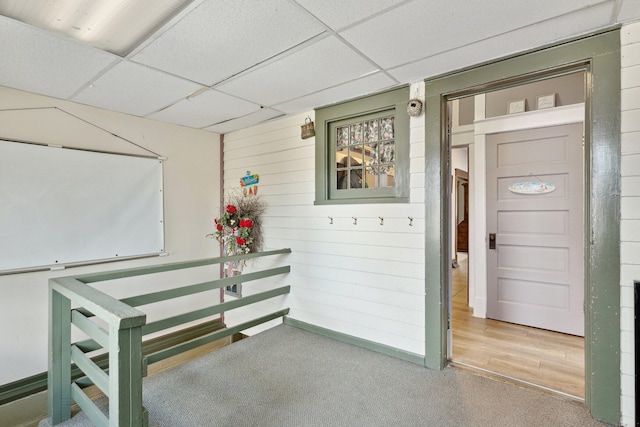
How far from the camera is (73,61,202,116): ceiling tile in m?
2.35

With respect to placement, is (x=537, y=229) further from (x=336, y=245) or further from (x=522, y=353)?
(x=336, y=245)

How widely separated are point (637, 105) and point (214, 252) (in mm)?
4142

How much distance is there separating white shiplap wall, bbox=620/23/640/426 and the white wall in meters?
3.91

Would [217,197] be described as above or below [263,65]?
below

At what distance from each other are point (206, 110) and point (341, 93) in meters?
1.42

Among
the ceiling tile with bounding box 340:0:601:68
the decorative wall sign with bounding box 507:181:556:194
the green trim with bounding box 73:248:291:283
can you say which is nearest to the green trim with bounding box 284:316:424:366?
the green trim with bounding box 73:248:291:283

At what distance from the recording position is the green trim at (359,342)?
103 inches

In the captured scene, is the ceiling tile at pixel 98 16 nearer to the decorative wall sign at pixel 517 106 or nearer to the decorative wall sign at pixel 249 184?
the decorative wall sign at pixel 249 184

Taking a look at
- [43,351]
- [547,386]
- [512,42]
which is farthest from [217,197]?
[547,386]

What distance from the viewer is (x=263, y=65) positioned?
7.43ft

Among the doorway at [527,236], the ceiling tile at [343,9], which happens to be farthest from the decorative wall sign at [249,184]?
the doorway at [527,236]

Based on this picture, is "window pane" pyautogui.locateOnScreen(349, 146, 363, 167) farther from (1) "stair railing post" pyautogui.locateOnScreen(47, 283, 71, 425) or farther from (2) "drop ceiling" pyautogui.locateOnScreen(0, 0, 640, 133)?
(1) "stair railing post" pyautogui.locateOnScreen(47, 283, 71, 425)

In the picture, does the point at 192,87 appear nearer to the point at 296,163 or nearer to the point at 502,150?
the point at 296,163

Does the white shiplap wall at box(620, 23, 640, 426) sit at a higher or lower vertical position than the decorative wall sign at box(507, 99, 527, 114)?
lower
